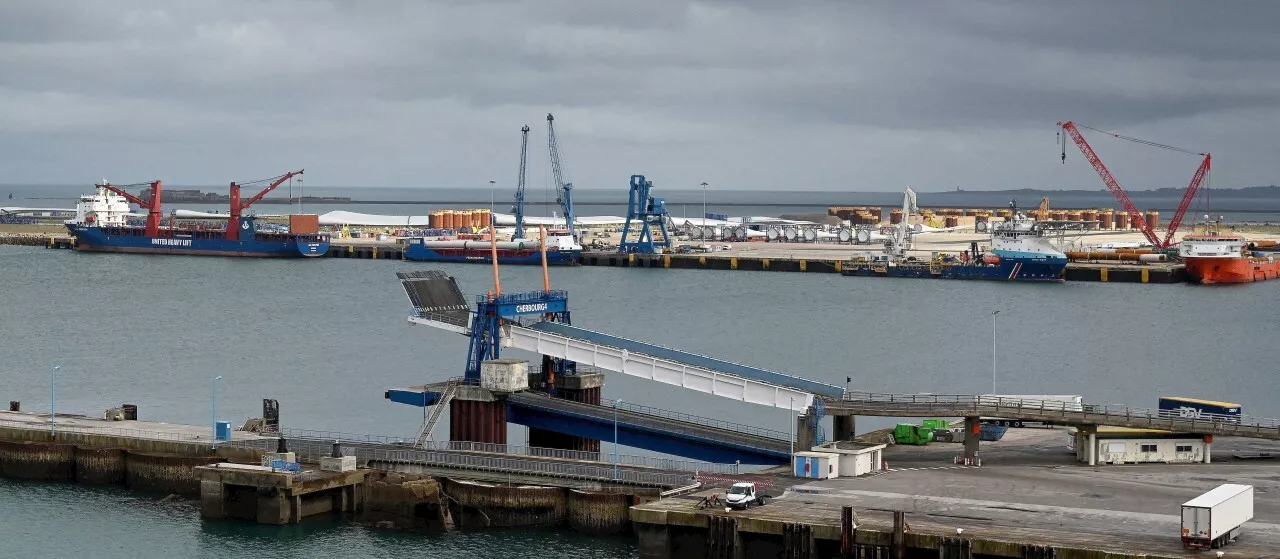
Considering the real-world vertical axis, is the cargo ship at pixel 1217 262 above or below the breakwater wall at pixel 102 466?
above

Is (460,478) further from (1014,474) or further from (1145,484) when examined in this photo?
(1145,484)

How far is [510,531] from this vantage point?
4950cm

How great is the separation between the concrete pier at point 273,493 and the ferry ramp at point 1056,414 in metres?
14.7

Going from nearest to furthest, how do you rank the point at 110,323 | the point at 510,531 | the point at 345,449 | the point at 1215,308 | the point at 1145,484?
1. the point at 1145,484
2. the point at 510,531
3. the point at 345,449
4. the point at 110,323
5. the point at 1215,308

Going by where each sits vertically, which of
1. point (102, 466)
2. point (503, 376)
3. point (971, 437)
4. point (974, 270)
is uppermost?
point (974, 270)

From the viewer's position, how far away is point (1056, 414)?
50.4 metres

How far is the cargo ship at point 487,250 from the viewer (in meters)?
186

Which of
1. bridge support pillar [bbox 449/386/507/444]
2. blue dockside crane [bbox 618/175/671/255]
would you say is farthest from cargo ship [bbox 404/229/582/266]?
bridge support pillar [bbox 449/386/507/444]

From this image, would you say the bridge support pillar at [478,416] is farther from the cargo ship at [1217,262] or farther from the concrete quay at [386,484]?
the cargo ship at [1217,262]

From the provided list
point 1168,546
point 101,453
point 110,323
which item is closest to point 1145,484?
point 1168,546

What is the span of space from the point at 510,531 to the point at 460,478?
285 centimetres

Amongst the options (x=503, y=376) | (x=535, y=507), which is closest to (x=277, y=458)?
(x=503, y=376)

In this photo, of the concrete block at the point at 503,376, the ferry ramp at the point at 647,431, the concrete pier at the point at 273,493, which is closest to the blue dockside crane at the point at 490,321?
the concrete block at the point at 503,376

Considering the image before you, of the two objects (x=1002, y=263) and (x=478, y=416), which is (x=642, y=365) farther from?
(x=1002, y=263)
